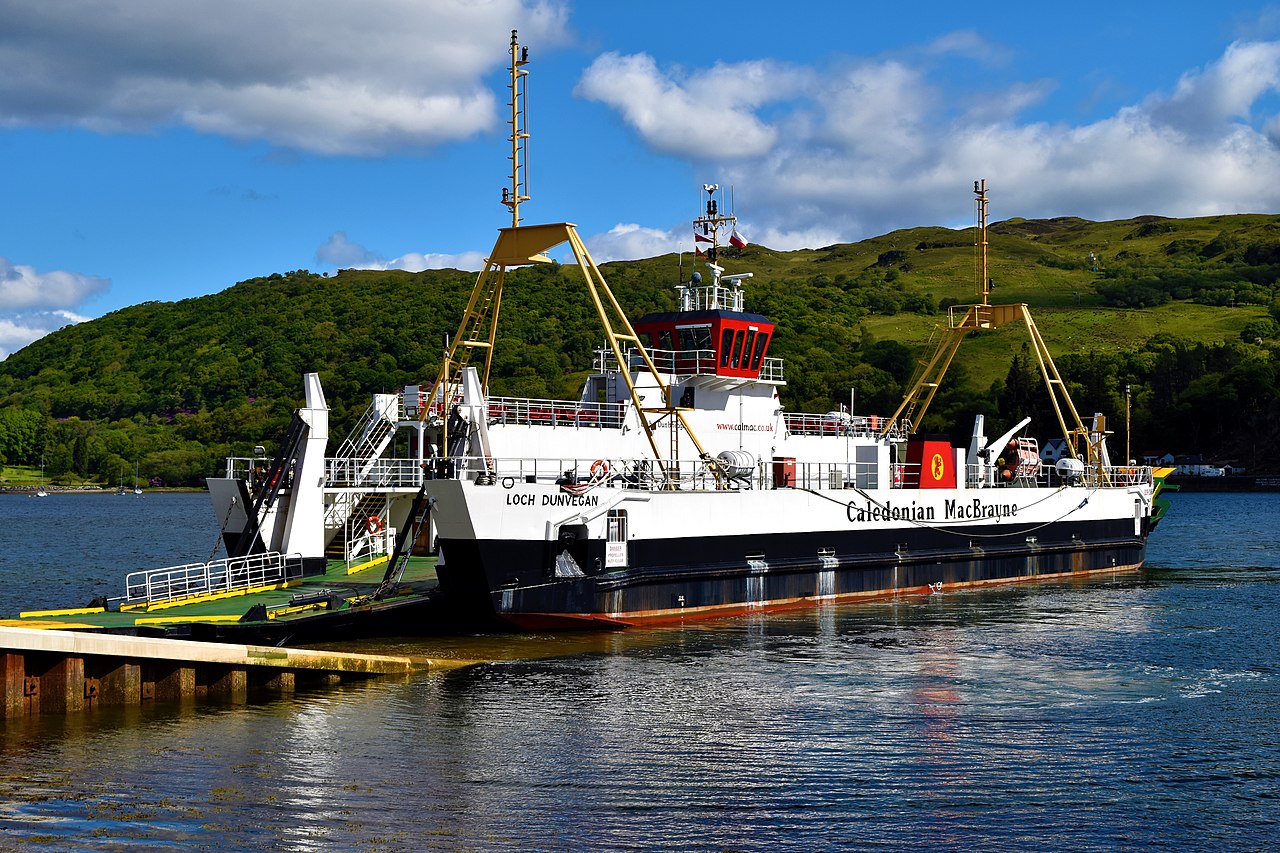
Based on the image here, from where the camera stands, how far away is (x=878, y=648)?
28.1 meters

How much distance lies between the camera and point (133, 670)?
20938 mm

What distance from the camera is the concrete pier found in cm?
1981

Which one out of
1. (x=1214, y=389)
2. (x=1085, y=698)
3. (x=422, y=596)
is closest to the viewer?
(x=1085, y=698)

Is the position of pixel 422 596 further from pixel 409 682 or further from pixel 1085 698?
pixel 1085 698

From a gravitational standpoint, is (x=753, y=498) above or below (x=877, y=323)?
below

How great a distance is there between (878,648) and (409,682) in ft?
34.9

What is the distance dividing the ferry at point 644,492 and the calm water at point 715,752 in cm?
177

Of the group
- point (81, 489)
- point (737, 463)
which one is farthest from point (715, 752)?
point (81, 489)

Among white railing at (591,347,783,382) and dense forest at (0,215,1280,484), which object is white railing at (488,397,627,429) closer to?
white railing at (591,347,783,382)

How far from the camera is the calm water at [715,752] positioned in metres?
15.0

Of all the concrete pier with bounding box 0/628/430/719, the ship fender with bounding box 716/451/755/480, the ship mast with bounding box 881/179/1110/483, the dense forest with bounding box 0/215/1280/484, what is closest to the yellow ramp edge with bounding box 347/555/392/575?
the concrete pier with bounding box 0/628/430/719

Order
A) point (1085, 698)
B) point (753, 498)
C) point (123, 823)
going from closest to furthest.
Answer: point (123, 823) → point (1085, 698) → point (753, 498)

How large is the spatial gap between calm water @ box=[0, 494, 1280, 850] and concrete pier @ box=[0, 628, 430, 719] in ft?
1.73

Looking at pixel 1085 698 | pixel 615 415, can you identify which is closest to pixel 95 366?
pixel 615 415
